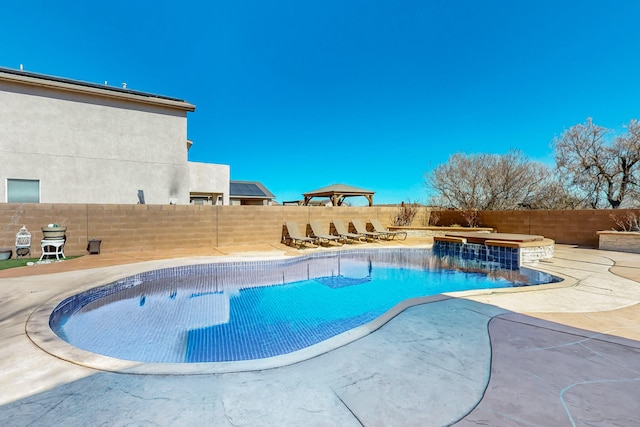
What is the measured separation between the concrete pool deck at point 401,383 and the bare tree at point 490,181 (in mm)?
14633

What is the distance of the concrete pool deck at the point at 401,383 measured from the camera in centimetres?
186

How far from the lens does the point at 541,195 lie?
53.0 ft

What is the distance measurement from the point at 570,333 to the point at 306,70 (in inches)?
771

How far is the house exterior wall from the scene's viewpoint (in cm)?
1040

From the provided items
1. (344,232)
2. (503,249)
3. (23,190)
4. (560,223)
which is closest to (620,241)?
(560,223)

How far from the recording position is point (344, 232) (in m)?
12.9

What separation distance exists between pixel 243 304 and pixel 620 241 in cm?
1176

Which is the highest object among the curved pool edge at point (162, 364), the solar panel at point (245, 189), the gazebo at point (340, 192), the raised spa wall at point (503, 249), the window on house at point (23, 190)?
the solar panel at point (245, 189)

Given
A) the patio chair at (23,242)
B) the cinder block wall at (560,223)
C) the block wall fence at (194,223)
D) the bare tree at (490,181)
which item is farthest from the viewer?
the bare tree at (490,181)

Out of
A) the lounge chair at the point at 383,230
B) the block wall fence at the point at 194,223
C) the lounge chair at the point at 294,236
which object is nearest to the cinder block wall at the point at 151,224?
the block wall fence at the point at 194,223

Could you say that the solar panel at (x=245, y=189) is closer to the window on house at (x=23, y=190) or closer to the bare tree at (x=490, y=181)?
the window on house at (x=23, y=190)

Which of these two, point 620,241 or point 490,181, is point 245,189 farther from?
point 620,241

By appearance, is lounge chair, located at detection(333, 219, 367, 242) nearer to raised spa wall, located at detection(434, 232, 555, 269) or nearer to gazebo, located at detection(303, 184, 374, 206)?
gazebo, located at detection(303, 184, 374, 206)

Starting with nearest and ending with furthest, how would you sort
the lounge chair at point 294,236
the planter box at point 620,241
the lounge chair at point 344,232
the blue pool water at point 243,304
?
the blue pool water at point 243,304 → the planter box at point 620,241 → the lounge chair at point 294,236 → the lounge chair at point 344,232
